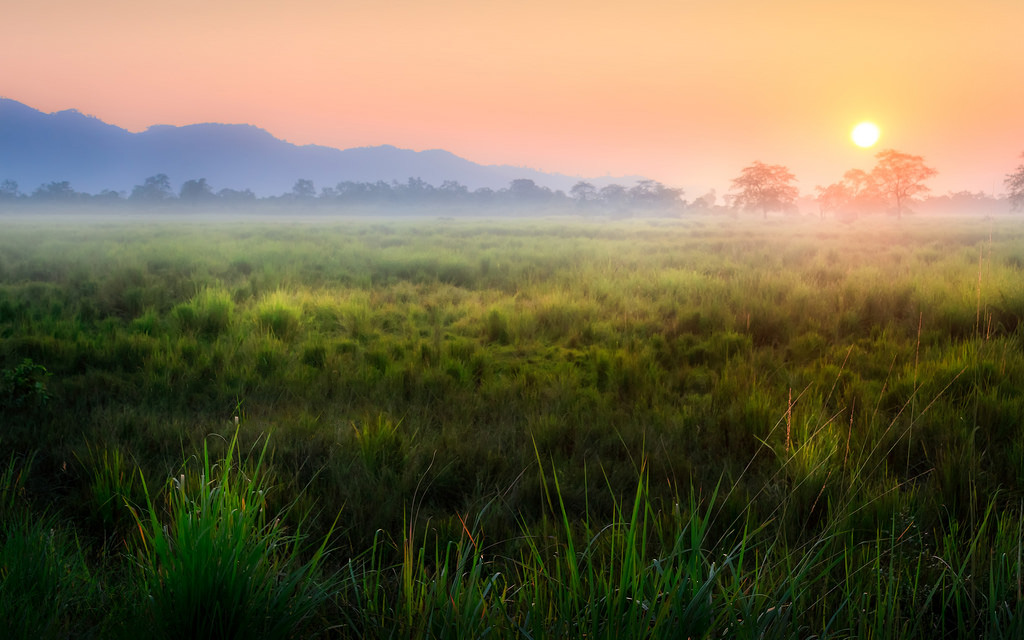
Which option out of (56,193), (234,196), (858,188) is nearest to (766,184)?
(858,188)

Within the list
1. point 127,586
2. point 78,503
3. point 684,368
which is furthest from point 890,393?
point 78,503

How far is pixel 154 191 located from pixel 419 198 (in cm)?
5147

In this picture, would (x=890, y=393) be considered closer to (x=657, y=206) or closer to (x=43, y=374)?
(x=43, y=374)

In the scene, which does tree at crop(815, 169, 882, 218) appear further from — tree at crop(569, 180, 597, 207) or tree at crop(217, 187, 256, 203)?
tree at crop(217, 187, 256, 203)

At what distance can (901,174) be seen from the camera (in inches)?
2486

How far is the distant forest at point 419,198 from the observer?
10556 centimetres

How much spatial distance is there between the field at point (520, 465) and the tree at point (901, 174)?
222 ft

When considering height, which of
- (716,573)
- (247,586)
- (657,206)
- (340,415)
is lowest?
(340,415)

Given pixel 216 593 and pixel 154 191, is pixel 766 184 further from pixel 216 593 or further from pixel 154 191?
pixel 154 191

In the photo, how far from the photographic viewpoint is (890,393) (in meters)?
4.16

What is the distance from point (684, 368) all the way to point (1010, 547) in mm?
3355

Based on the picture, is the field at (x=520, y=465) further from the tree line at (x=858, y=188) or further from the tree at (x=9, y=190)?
the tree at (x=9, y=190)

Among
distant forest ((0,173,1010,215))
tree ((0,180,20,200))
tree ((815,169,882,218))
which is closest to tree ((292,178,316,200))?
distant forest ((0,173,1010,215))

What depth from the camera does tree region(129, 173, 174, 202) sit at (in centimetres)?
10438
